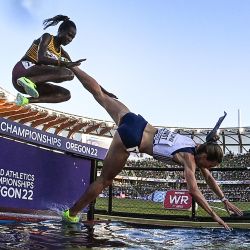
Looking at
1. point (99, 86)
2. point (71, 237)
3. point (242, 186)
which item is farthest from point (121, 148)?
point (242, 186)

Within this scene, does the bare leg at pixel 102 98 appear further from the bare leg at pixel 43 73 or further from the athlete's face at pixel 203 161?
the athlete's face at pixel 203 161

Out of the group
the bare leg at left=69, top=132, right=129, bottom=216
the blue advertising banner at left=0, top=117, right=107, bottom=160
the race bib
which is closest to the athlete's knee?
the race bib

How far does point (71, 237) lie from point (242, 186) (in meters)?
28.6

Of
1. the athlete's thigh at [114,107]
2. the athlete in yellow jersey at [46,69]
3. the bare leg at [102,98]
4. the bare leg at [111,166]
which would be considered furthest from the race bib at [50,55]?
the bare leg at [111,166]

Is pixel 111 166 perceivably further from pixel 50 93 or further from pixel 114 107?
pixel 50 93

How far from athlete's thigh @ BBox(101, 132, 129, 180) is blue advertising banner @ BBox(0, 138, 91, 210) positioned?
1.43m

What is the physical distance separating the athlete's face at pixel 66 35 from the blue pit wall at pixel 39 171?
4.30 ft

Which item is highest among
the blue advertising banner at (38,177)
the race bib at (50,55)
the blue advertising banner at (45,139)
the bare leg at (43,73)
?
the race bib at (50,55)

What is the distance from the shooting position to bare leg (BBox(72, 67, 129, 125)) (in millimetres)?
5161

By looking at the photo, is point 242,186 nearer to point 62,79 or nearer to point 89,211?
point 89,211

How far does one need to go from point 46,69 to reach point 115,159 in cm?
137

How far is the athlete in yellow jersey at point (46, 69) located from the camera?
15.3 feet

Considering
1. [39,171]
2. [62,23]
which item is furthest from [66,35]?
[39,171]

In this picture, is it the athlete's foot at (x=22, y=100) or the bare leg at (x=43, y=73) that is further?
the athlete's foot at (x=22, y=100)
